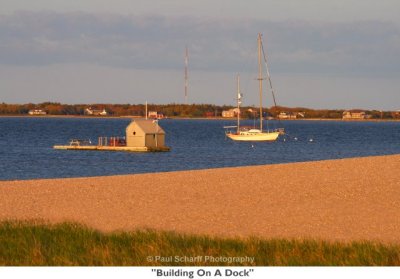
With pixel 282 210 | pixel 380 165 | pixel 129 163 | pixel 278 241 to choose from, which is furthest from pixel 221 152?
pixel 278 241

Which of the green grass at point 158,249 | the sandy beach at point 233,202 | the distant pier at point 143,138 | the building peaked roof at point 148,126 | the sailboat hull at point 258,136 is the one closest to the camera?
the green grass at point 158,249

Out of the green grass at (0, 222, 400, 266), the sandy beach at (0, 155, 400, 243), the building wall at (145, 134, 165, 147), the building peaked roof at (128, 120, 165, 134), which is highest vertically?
the green grass at (0, 222, 400, 266)

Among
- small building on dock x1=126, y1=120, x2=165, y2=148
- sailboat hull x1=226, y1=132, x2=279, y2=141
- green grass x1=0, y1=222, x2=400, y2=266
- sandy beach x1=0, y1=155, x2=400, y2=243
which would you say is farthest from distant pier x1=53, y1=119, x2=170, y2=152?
green grass x1=0, y1=222, x2=400, y2=266

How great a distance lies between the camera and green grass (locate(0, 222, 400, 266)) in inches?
425

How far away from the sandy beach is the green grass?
4.90 ft

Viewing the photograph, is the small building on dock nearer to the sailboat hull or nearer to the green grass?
the sailboat hull

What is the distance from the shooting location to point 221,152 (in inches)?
3280

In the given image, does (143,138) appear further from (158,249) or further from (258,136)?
(158,249)

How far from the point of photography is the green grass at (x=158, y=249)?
1080 centimetres

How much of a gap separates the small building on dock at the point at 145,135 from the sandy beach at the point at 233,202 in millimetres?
46615

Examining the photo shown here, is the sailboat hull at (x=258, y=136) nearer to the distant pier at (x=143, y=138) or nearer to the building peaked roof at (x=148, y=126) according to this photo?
the distant pier at (x=143, y=138)

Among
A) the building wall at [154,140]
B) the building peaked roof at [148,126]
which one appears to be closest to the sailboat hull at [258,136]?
the building wall at [154,140]

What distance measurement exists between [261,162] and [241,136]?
123ft
